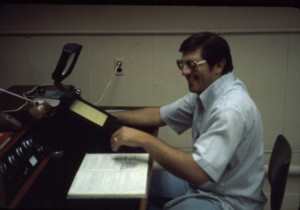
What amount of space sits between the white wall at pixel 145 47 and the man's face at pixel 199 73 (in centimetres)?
70

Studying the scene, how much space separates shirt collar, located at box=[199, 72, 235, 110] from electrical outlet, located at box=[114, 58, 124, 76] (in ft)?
2.71

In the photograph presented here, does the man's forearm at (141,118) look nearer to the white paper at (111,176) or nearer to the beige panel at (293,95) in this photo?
the white paper at (111,176)

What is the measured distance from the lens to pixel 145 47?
7.06ft

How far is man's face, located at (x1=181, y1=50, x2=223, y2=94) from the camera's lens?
144 centimetres

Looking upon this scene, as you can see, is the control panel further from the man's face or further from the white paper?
the man's face

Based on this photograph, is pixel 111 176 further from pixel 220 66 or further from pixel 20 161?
pixel 220 66

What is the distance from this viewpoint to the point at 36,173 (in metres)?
1.29

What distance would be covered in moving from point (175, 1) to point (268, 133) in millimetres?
1812

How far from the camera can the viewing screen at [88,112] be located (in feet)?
4.60

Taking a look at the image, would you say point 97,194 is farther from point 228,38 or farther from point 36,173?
point 228,38

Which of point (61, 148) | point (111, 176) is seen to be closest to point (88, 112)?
point (61, 148)

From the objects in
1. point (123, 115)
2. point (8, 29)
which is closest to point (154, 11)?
point (123, 115)

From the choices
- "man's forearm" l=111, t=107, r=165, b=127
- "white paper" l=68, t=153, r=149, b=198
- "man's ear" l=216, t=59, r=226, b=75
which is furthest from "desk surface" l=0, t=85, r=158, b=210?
"man's ear" l=216, t=59, r=226, b=75

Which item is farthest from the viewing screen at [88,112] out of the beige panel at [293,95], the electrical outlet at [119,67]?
the beige panel at [293,95]
